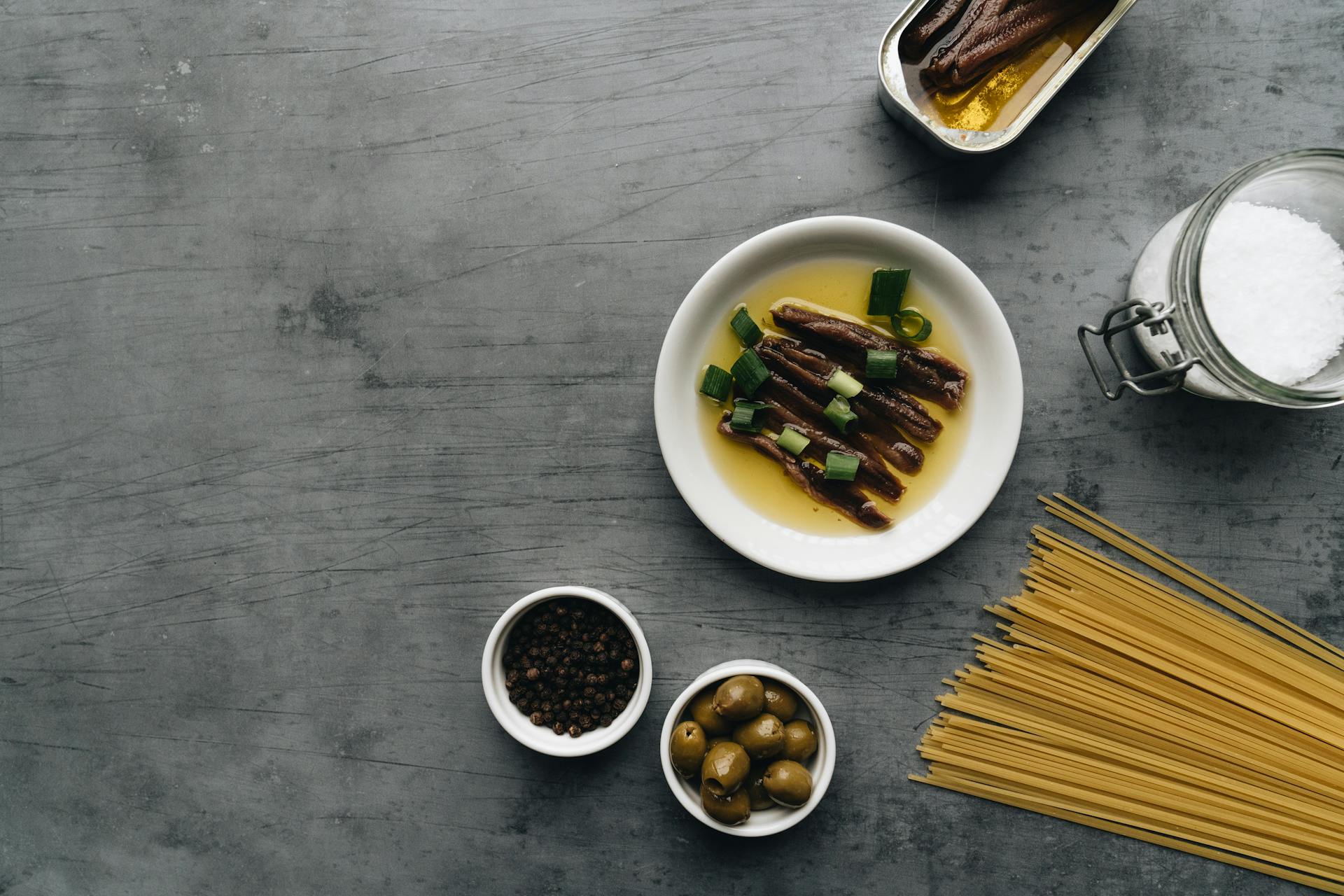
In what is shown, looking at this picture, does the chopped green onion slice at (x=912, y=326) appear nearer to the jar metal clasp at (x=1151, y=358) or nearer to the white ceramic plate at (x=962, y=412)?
the white ceramic plate at (x=962, y=412)

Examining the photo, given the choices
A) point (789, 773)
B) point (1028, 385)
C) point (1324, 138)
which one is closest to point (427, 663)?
point (789, 773)

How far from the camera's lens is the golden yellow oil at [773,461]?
1752 mm

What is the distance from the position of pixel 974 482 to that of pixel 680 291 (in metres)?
0.87

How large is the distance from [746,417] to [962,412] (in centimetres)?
54

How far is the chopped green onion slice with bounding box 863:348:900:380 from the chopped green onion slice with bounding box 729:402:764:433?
0.29 meters

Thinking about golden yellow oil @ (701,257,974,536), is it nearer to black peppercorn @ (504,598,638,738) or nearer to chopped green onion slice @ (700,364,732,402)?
chopped green onion slice @ (700,364,732,402)

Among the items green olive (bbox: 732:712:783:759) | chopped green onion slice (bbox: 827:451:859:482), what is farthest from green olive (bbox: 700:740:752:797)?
chopped green onion slice (bbox: 827:451:859:482)

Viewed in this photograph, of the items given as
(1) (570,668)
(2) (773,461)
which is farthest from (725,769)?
(2) (773,461)

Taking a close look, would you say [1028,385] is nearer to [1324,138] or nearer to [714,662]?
[1324,138]

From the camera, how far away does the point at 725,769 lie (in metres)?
1.52

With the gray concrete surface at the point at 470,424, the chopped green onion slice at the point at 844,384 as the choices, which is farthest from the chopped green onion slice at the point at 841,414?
the gray concrete surface at the point at 470,424

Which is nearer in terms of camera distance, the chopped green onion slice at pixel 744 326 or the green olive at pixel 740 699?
the green olive at pixel 740 699

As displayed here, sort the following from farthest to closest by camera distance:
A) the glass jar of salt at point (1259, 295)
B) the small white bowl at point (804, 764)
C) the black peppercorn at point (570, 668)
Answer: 1. the black peppercorn at point (570, 668)
2. the small white bowl at point (804, 764)
3. the glass jar of salt at point (1259, 295)

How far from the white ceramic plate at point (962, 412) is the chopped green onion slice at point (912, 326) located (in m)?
0.06
